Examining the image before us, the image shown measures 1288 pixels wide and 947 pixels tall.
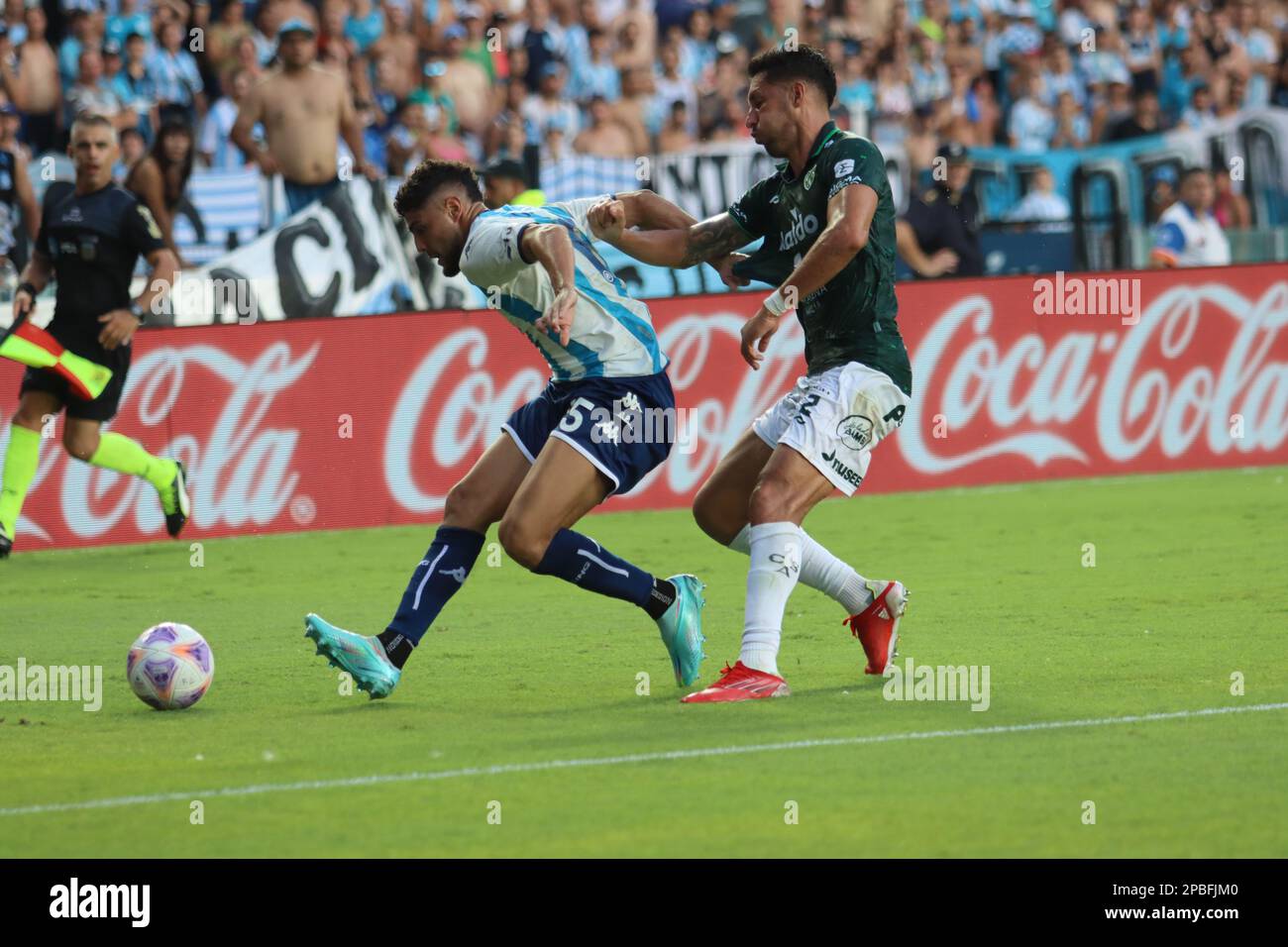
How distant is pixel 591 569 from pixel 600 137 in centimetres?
1097

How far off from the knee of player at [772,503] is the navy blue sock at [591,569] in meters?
0.51

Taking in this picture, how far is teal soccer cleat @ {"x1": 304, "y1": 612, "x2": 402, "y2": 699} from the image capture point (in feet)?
26.0

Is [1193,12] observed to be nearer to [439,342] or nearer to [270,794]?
[439,342]

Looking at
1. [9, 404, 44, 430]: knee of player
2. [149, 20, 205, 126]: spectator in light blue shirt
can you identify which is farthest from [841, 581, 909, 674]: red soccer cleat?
[149, 20, 205, 126]: spectator in light blue shirt

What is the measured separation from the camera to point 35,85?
16750 millimetres

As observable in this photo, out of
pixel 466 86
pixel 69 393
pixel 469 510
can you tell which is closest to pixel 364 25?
pixel 466 86

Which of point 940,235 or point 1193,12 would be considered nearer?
point 940,235

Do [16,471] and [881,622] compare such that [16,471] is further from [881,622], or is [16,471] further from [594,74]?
[594,74]

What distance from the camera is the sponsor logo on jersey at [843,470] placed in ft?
26.9

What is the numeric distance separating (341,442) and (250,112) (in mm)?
3418

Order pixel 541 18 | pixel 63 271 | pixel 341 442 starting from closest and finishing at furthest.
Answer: pixel 63 271 → pixel 341 442 → pixel 541 18
